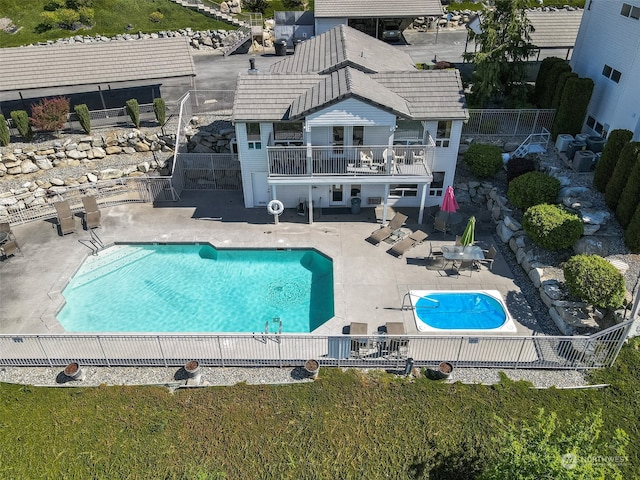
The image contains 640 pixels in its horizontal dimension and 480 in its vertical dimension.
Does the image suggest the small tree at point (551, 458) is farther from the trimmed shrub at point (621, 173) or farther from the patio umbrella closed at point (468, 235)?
the trimmed shrub at point (621, 173)

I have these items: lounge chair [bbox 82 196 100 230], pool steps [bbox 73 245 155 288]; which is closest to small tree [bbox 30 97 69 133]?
lounge chair [bbox 82 196 100 230]

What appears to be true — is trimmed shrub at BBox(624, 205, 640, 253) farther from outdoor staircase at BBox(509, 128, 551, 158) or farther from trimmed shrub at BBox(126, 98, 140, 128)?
trimmed shrub at BBox(126, 98, 140, 128)

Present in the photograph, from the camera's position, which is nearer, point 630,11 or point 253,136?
point 253,136

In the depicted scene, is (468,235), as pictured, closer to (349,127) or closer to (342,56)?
(349,127)

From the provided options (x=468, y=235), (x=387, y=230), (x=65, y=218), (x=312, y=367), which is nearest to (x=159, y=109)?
(x=65, y=218)

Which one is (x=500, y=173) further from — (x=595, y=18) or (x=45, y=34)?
(x=45, y=34)

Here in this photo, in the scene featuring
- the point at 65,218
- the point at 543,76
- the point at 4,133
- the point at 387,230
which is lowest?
the point at 387,230
